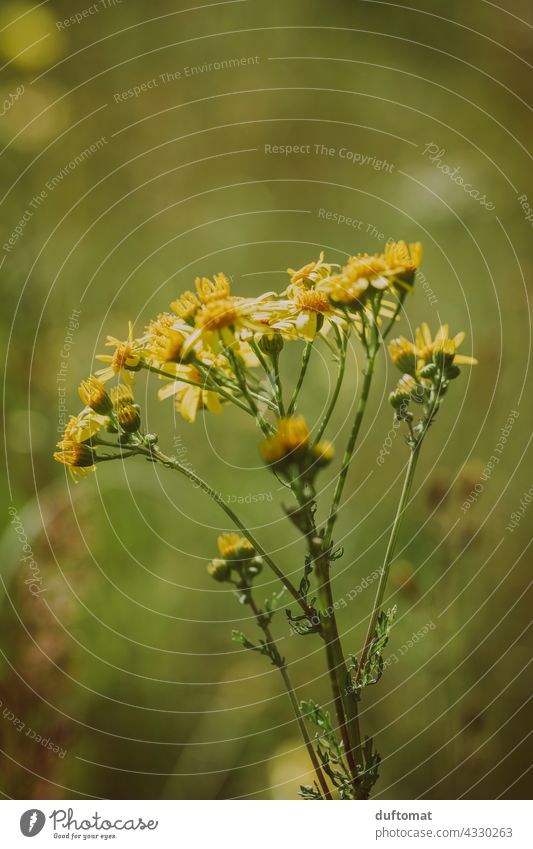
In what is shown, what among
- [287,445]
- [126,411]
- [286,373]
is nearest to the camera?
[287,445]

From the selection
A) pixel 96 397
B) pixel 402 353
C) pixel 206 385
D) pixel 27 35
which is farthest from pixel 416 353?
pixel 27 35

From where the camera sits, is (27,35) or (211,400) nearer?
(211,400)

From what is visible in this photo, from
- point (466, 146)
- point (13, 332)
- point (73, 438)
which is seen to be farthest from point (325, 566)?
point (466, 146)

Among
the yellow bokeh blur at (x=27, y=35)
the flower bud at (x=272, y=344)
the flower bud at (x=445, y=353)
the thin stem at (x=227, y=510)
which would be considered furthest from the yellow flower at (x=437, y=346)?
the yellow bokeh blur at (x=27, y=35)

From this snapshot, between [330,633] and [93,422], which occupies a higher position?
[93,422]

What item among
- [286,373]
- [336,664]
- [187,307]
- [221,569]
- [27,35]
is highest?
[27,35]

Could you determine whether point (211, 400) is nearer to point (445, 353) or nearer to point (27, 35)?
point (445, 353)

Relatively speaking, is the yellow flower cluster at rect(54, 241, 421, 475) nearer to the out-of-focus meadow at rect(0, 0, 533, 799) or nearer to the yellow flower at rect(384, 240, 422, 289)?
the yellow flower at rect(384, 240, 422, 289)
